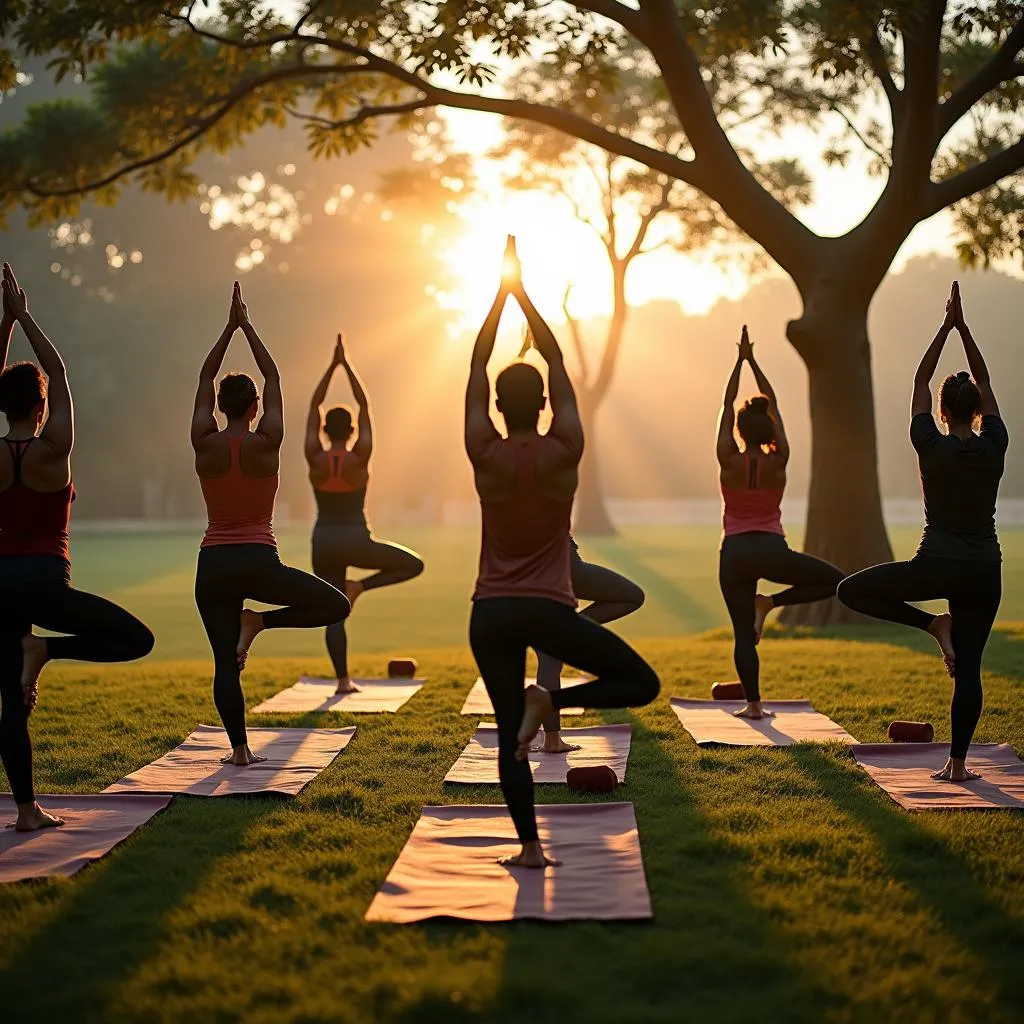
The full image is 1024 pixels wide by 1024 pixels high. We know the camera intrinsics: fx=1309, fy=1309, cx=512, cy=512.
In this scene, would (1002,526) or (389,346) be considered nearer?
(1002,526)

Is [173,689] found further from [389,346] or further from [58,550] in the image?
[389,346]

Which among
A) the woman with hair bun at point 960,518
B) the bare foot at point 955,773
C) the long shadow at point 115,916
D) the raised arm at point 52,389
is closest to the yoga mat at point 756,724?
the bare foot at point 955,773

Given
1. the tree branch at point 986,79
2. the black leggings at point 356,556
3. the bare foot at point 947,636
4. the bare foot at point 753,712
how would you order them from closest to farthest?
1. the bare foot at point 947,636
2. the bare foot at point 753,712
3. the black leggings at point 356,556
4. the tree branch at point 986,79

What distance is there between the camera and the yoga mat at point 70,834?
5.29 metres

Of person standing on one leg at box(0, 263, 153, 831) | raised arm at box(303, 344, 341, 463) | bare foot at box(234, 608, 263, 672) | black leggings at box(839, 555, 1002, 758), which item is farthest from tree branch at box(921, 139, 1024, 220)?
person standing on one leg at box(0, 263, 153, 831)

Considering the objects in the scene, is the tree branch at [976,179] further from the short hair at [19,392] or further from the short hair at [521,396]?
the short hair at [19,392]

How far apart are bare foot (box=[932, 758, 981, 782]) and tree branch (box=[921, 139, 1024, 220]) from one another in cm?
875

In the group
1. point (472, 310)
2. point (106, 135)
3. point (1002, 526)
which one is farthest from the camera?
point (472, 310)

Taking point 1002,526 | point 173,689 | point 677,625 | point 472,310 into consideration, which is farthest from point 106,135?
point 472,310

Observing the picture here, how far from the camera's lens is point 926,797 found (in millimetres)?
6359

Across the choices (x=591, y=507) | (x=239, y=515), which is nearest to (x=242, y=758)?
(x=239, y=515)

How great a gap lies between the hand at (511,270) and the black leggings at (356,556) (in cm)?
500

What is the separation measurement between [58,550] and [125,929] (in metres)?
1.89

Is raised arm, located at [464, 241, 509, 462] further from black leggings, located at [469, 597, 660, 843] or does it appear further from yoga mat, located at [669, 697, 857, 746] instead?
yoga mat, located at [669, 697, 857, 746]
